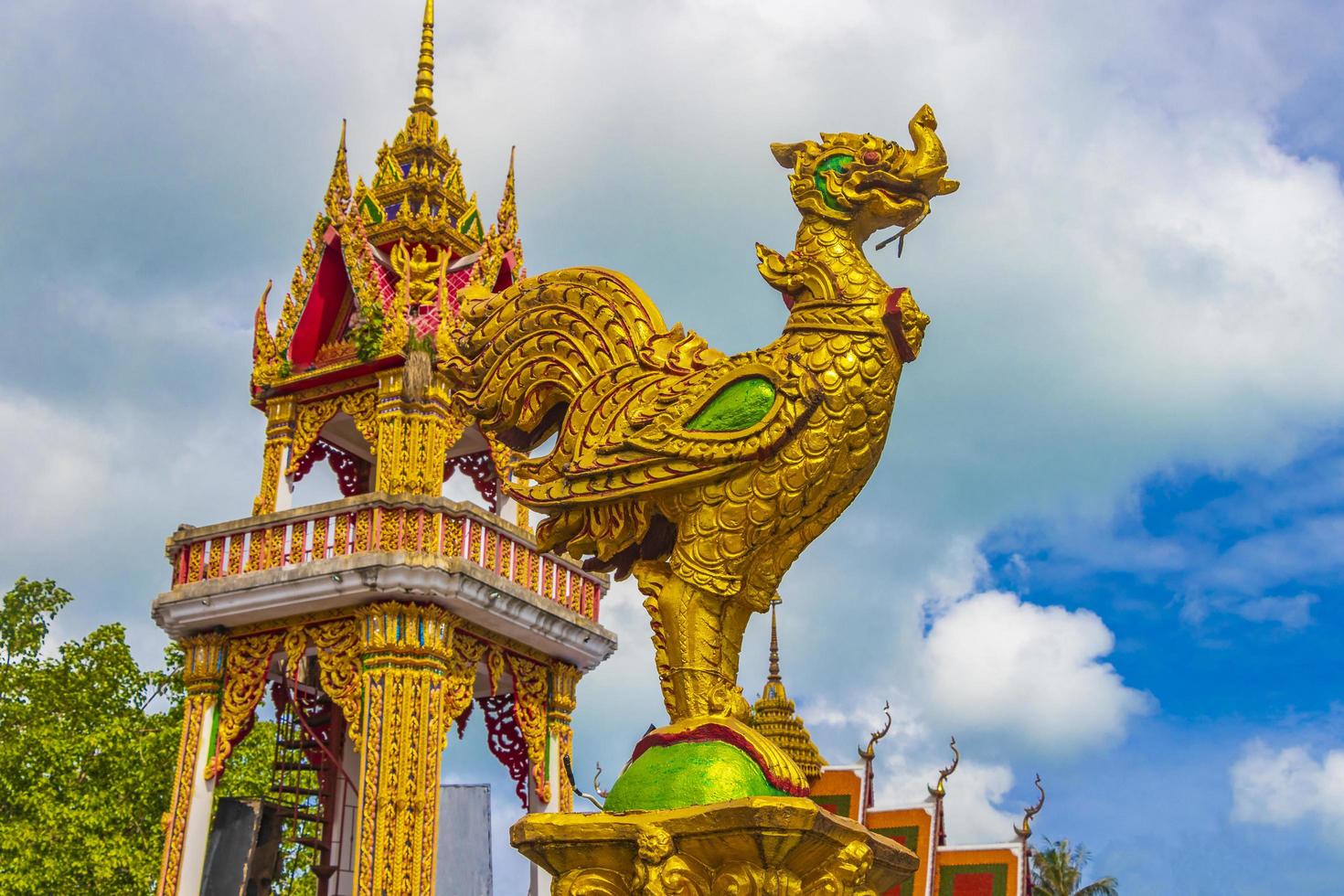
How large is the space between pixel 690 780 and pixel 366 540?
10.4 meters

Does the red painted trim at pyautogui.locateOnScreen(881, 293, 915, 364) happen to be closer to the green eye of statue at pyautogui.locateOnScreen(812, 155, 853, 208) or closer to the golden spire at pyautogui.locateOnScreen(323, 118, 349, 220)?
the green eye of statue at pyautogui.locateOnScreen(812, 155, 853, 208)

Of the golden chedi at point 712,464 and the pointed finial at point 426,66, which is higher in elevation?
the pointed finial at point 426,66

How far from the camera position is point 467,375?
502cm

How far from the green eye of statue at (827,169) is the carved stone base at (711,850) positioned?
1.85 meters

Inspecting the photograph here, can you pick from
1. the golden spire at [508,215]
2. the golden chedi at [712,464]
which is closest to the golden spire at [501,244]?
the golden spire at [508,215]

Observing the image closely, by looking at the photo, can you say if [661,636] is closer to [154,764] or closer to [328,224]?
[328,224]

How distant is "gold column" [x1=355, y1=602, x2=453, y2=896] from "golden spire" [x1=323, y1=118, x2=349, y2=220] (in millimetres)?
4486

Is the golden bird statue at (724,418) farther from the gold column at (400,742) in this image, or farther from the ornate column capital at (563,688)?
the ornate column capital at (563,688)

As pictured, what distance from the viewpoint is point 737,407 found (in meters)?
4.45

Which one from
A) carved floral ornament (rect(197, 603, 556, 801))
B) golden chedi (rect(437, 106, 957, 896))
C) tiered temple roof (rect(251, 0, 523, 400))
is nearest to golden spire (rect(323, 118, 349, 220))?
tiered temple roof (rect(251, 0, 523, 400))

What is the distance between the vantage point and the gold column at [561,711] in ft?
51.3

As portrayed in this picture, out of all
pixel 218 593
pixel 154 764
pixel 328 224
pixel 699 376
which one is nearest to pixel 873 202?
pixel 699 376

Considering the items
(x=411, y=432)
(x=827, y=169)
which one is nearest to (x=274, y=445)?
(x=411, y=432)

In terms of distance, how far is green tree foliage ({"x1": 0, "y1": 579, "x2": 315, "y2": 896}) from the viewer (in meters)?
17.5
